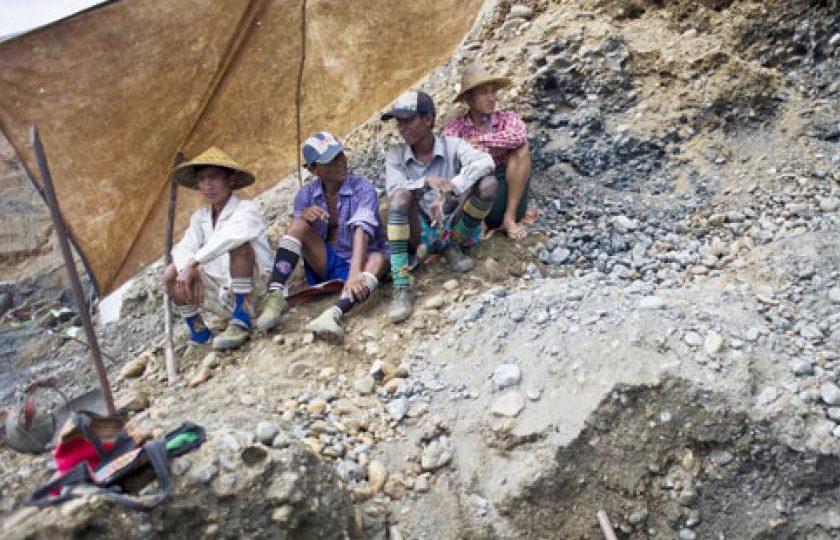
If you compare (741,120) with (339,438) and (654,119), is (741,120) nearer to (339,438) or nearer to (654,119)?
(654,119)

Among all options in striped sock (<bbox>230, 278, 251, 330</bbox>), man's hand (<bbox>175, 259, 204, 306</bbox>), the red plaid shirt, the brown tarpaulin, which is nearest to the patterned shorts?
the red plaid shirt

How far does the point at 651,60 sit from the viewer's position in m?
4.86

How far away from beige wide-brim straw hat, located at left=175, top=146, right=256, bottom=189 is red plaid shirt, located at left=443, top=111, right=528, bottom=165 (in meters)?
1.25

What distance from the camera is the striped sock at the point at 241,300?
3.44 m

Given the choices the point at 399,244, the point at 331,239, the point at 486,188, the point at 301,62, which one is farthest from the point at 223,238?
the point at 486,188

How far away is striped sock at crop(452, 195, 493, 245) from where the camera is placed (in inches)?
140

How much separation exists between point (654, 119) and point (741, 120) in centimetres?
56

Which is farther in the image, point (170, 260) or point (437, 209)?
point (170, 260)

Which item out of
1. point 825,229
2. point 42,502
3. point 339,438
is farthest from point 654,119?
point 42,502

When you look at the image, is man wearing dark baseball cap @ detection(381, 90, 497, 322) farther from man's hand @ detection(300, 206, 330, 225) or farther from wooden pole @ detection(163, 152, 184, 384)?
wooden pole @ detection(163, 152, 184, 384)

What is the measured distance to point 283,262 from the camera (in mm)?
3576

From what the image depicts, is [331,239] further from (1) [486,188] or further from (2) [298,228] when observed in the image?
(1) [486,188]

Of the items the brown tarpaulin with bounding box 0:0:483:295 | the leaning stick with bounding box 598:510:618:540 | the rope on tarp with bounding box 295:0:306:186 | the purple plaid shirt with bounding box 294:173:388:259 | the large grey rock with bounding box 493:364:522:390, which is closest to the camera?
the leaning stick with bounding box 598:510:618:540

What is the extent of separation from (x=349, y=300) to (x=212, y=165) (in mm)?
1034
